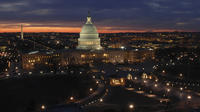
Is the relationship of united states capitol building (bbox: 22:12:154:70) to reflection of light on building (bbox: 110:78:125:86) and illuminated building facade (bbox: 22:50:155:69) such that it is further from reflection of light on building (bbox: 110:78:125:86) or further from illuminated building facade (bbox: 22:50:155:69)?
reflection of light on building (bbox: 110:78:125:86)

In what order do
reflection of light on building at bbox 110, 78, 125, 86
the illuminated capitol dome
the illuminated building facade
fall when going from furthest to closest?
the illuminated capitol dome < the illuminated building facade < reflection of light on building at bbox 110, 78, 125, 86

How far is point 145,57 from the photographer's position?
89250mm

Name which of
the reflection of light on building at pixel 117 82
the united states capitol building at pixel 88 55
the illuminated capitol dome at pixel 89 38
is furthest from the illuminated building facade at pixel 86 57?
the reflection of light on building at pixel 117 82

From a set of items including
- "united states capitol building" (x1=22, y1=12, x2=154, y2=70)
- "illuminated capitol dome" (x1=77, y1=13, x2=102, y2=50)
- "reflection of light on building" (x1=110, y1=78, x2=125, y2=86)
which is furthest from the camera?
"illuminated capitol dome" (x1=77, y1=13, x2=102, y2=50)

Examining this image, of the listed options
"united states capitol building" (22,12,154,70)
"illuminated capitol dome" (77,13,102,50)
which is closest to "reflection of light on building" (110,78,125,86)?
"united states capitol building" (22,12,154,70)

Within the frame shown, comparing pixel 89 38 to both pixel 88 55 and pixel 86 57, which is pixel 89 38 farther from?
pixel 86 57

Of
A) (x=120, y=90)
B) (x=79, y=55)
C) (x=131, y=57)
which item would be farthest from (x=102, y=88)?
(x=131, y=57)

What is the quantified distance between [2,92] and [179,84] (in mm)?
27991

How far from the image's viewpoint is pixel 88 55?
82.8 m

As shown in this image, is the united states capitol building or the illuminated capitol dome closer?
the united states capitol building

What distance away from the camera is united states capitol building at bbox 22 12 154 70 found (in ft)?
253

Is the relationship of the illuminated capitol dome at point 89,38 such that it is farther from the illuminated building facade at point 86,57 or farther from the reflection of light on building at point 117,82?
the reflection of light on building at point 117,82

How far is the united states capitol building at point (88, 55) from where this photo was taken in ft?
253

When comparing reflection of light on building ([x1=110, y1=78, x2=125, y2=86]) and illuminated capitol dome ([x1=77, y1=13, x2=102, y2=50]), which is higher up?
illuminated capitol dome ([x1=77, y1=13, x2=102, y2=50])
